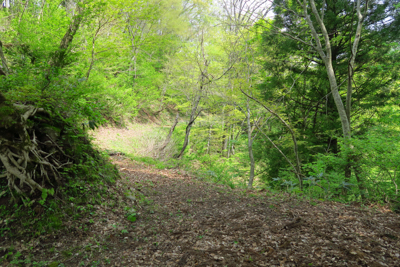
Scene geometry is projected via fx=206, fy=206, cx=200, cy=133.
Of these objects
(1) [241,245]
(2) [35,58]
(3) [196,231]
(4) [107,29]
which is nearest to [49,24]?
(4) [107,29]

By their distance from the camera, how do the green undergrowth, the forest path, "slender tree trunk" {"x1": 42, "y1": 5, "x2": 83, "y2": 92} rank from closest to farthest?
the forest path
the green undergrowth
"slender tree trunk" {"x1": 42, "y1": 5, "x2": 83, "y2": 92}

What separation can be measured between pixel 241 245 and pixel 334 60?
7.07 metres

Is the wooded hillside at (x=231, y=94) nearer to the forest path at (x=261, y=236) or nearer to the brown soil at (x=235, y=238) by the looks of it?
the brown soil at (x=235, y=238)

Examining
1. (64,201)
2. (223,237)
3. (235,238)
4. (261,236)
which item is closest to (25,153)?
(64,201)

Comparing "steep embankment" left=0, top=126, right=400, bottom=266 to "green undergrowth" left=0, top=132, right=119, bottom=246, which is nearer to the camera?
"steep embankment" left=0, top=126, right=400, bottom=266

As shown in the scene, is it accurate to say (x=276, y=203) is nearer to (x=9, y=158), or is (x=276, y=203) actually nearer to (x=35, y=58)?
(x=9, y=158)

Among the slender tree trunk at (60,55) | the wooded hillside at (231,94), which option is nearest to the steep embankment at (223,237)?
the wooded hillside at (231,94)

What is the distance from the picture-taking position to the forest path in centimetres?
216

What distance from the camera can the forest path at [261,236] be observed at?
2.16m

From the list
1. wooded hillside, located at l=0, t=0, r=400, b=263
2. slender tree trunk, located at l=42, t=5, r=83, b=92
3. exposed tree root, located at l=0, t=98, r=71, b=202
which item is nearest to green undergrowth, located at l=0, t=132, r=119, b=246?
wooded hillside, located at l=0, t=0, r=400, b=263

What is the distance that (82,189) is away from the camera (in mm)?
3320

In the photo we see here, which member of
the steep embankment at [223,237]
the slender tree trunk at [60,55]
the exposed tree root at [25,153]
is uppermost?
the slender tree trunk at [60,55]

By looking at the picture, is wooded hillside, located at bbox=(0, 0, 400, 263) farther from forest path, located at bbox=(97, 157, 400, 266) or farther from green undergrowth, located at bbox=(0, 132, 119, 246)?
forest path, located at bbox=(97, 157, 400, 266)

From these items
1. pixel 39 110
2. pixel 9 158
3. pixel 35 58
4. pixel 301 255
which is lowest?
pixel 301 255
